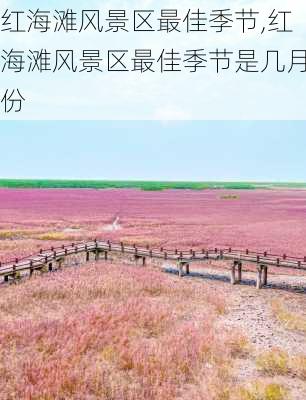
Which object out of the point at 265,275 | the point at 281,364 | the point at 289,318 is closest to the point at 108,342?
the point at 281,364

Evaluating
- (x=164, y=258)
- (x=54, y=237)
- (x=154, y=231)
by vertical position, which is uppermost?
(x=164, y=258)

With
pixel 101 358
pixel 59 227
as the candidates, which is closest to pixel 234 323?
pixel 101 358

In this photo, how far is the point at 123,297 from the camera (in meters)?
24.7

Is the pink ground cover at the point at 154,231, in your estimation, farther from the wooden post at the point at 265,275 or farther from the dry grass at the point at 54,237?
the wooden post at the point at 265,275

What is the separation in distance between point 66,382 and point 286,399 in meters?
6.67

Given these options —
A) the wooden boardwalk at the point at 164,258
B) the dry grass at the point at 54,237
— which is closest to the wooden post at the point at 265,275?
the wooden boardwalk at the point at 164,258

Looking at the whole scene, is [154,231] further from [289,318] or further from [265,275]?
[289,318]

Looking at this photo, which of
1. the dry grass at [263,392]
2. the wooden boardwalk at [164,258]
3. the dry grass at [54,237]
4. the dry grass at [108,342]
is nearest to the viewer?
the dry grass at [263,392]

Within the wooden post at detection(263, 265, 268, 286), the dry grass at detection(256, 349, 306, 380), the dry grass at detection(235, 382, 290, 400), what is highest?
the dry grass at detection(235, 382, 290, 400)

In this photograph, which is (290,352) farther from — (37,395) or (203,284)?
(203,284)

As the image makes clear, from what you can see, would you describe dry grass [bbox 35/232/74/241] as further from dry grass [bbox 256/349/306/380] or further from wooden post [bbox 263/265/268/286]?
dry grass [bbox 256/349/306/380]

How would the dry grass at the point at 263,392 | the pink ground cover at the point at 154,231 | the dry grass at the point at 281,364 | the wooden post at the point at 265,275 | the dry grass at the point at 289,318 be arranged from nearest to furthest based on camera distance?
the dry grass at the point at 263,392 → the dry grass at the point at 281,364 → the dry grass at the point at 289,318 → the wooden post at the point at 265,275 → the pink ground cover at the point at 154,231

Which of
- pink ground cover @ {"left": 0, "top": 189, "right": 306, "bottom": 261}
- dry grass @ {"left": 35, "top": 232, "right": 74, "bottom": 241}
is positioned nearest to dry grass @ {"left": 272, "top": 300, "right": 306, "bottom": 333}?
pink ground cover @ {"left": 0, "top": 189, "right": 306, "bottom": 261}

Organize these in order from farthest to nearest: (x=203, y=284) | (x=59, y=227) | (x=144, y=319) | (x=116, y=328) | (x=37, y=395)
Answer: (x=59, y=227) < (x=203, y=284) < (x=144, y=319) < (x=116, y=328) < (x=37, y=395)
